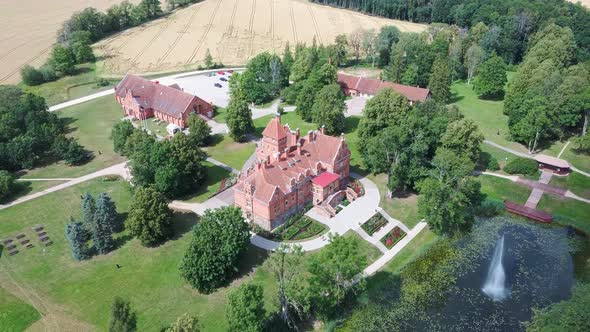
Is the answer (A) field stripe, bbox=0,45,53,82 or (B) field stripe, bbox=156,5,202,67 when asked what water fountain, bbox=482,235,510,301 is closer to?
(B) field stripe, bbox=156,5,202,67

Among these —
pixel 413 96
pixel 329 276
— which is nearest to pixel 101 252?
pixel 329 276

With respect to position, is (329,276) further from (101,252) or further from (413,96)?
(413,96)

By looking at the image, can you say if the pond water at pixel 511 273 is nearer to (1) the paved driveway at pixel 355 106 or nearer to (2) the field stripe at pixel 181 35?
(1) the paved driveway at pixel 355 106

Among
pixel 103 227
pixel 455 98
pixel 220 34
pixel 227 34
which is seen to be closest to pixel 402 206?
pixel 103 227

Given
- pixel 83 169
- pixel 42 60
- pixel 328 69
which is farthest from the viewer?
pixel 42 60

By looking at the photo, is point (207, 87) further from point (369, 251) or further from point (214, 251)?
point (369, 251)
